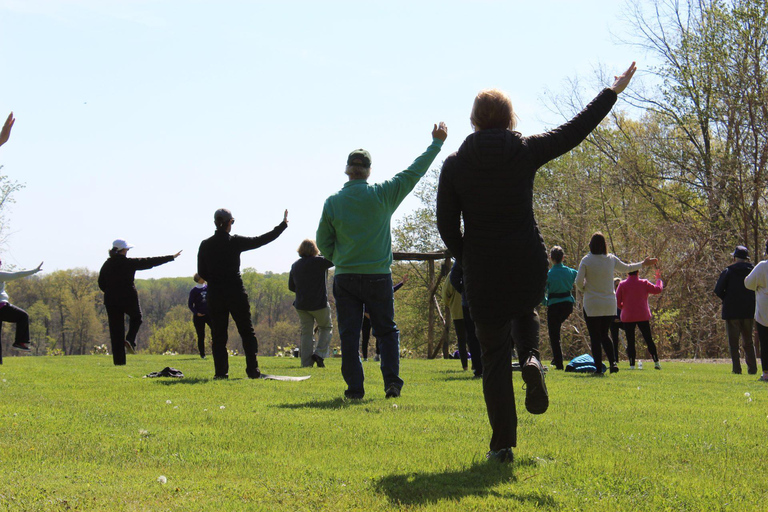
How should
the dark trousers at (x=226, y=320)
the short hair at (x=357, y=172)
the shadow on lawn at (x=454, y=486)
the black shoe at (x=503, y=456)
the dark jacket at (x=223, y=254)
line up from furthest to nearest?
1. the dark trousers at (x=226, y=320)
2. the dark jacket at (x=223, y=254)
3. the short hair at (x=357, y=172)
4. the black shoe at (x=503, y=456)
5. the shadow on lawn at (x=454, y=486)

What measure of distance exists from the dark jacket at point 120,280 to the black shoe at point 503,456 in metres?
10.4

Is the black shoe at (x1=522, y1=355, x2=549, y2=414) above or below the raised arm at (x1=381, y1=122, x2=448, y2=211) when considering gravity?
below

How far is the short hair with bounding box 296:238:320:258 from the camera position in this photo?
13125mm

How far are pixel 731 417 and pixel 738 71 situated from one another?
22477 mm

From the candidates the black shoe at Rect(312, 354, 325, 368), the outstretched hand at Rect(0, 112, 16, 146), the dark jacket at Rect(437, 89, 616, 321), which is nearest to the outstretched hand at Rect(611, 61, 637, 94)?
the dark jacket at Rect(437, 89, 616, 321)

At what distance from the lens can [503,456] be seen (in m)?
4.27

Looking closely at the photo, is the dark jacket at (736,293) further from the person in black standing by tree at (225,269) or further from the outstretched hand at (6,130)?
the outstretched hand at (6,130)

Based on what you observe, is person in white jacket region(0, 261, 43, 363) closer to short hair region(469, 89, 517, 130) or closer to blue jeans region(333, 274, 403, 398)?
blue jeans region(333, 274, 403, 398)

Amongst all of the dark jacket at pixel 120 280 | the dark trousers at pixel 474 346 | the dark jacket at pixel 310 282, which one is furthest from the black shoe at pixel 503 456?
the dark jacket at pixel 120 280

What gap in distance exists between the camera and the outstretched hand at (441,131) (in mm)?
6750

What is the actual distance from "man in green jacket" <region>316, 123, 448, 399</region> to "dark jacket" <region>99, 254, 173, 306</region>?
23.3 ft

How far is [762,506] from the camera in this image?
341cm

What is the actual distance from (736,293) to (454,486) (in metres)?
10.4

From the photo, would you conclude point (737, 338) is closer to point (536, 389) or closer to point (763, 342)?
point (763, 342)
